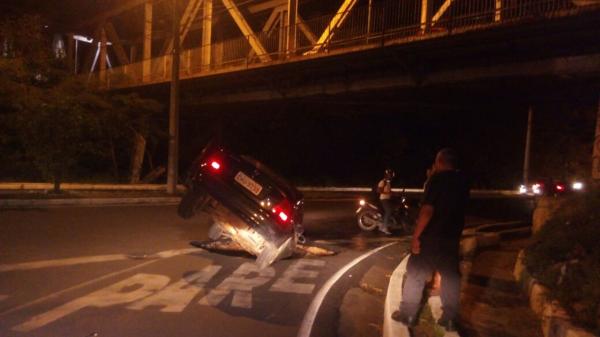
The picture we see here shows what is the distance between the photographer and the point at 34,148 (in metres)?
20.5

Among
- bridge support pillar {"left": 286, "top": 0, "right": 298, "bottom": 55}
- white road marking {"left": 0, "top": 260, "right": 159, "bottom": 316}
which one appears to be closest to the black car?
white road marking {"left": 0, "top": 260, "right": 159, "bottom": 316}

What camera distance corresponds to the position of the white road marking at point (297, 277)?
8.88 m

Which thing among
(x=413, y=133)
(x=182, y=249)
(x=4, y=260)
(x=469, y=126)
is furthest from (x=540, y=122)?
(x=4, y=260)

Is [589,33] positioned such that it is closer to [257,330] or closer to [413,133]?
[257,330]

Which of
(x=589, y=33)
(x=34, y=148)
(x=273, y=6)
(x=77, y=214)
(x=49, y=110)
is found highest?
(x=273, y=6)

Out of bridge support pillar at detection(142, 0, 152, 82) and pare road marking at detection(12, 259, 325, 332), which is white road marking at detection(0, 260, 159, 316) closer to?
pare road marking at detection(12, 259, 325, 332)

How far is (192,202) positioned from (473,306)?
4.81 m

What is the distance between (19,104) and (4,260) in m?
14.5

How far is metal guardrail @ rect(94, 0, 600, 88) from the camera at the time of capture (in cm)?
1734

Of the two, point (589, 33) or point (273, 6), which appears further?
point (273, 6)

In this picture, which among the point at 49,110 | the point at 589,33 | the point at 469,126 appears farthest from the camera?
the point at 469,126

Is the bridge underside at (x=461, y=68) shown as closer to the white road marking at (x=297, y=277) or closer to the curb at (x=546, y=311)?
the curb at (x=546, y=311)

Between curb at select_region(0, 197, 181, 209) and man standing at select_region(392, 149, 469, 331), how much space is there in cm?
1430

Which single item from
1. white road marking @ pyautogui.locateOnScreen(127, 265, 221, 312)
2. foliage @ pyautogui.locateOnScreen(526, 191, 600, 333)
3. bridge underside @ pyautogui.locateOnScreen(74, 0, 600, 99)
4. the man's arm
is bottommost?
white road marking @ pyautogui.locateOnScreen(127, 265, 221, 312)
